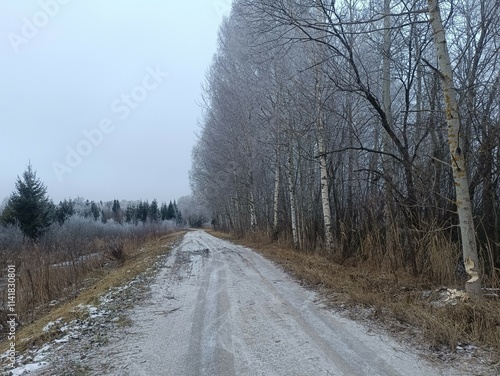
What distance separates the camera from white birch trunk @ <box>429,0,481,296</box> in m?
4.77

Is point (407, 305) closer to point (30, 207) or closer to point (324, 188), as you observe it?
point (324, 188)

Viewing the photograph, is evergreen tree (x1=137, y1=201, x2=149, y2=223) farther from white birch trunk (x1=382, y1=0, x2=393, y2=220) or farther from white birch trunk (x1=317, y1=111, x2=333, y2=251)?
white birch trunk (x1=382, y1=0, x2=393, y2=220)

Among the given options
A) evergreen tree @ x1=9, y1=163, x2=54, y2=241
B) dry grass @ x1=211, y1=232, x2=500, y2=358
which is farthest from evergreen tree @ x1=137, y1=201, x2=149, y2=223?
dry grass @ x1=211, y1=232, x2=500, y2=358

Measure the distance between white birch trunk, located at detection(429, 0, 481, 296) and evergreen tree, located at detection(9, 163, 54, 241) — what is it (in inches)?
1172

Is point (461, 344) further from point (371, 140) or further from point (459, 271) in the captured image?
point (371, 140)

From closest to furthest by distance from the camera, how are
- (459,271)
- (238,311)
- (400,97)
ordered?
1. (238,311)
2. (459,271)
3. (400,97)

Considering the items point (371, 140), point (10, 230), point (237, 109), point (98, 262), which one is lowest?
point (98, 262)

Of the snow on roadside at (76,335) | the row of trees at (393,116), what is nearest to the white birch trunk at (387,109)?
the row of trees at (393,116)

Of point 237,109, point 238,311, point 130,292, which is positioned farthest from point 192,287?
point 237,109

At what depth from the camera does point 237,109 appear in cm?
2142

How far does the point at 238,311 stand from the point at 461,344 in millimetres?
3041

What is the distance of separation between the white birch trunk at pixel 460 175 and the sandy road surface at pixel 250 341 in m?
1.60

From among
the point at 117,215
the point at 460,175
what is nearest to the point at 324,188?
the point at 460,175

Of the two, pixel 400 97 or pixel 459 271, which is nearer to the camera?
pixel 459 271
